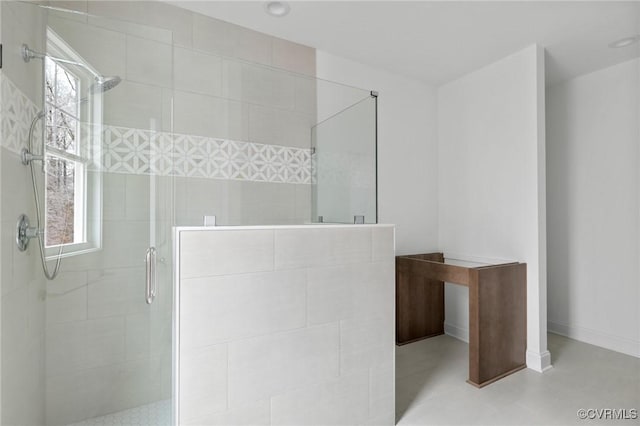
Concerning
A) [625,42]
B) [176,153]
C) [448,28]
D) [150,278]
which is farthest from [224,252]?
[625,42]

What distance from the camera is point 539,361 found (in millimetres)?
2422

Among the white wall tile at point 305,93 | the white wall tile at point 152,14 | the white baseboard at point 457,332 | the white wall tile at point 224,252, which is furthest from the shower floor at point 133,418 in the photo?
the white baseboard at point 457,332

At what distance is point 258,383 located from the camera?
1379 millimetres

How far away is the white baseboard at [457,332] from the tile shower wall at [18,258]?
2918 mm

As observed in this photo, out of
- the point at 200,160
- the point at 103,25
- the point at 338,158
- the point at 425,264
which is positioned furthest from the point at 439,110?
the point at 103,25

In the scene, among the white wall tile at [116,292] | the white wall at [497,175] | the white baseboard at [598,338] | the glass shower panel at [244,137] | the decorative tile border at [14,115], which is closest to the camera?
the decorative tile border at [14,115]

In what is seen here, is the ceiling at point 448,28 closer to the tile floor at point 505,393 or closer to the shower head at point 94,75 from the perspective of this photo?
the shower head at point 94,75

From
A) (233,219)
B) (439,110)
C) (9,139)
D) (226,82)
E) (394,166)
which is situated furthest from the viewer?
(439,110)

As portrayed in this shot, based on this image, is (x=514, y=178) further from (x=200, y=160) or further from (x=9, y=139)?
(x=9, y=139)

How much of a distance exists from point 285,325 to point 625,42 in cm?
307

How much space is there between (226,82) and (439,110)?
2350 millimetres

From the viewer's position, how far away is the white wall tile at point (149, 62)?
1.39 metres

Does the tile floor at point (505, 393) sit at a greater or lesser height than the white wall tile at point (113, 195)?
lesser

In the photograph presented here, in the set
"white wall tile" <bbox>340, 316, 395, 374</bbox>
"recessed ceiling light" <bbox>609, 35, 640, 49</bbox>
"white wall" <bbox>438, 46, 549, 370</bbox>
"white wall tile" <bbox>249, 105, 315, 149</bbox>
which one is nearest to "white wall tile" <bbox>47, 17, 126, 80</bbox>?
"white wall tile" <bbox>249, 105, 315, 149</bbox>
